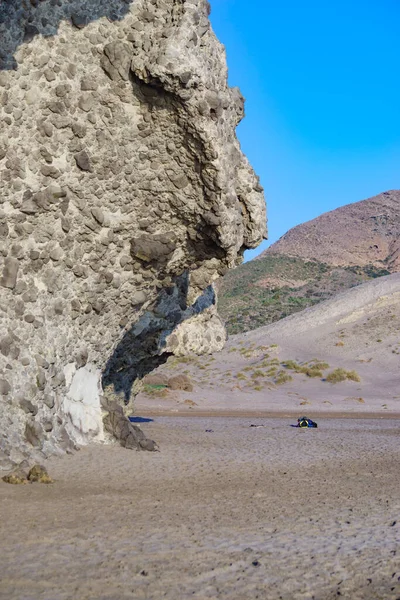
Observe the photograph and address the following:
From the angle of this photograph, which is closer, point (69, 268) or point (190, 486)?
point (190, 486)

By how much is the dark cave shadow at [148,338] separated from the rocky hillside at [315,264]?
155 feet

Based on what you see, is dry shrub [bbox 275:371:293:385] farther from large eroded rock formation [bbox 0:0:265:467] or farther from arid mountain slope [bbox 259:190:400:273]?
arid mountain slope [bbox 259:190:400:273]

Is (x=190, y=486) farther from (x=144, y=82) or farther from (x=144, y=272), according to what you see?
(x=144, y=82)

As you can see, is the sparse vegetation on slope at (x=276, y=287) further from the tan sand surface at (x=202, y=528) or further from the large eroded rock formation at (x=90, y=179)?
the tan sand surface at (x=202, y=528)

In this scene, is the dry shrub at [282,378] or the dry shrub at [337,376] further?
the dry shrub at [337,376]

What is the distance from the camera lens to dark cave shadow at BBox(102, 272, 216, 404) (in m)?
12.3

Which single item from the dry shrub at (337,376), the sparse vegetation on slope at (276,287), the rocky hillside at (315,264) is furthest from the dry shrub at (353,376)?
the sparse vegetation on slope at (276,287)

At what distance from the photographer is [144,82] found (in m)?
9.51

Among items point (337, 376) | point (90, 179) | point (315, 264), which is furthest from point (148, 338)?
point (315, 264)

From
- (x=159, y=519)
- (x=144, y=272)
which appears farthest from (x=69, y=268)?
(x=159, y=519)

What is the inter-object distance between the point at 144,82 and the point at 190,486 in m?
5.15

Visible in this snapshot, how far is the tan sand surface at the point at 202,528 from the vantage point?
4.50 metres

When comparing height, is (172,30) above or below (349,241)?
below

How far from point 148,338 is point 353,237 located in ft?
313
